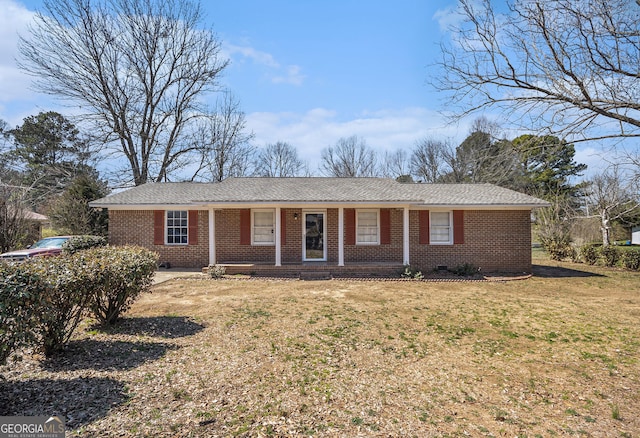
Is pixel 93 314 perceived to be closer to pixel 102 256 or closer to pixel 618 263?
pixel 102 256

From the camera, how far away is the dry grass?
312 centimetres

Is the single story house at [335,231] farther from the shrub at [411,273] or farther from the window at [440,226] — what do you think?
the shrub at [411,273]

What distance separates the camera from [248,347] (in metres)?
5.02

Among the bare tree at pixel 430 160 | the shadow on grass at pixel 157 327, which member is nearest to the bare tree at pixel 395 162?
the bare tree at pixel 430 160

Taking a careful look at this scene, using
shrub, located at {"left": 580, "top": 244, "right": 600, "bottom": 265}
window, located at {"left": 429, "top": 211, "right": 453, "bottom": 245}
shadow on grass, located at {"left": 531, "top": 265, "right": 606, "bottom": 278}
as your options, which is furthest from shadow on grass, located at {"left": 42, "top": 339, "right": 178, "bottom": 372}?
shrub, located at {"left": 580, "top": 244, "right": 600, "bottom": 265}

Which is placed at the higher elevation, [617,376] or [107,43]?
[107,43]

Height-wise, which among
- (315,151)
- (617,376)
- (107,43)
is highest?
(107,43)

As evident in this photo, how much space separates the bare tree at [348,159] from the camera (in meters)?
36.3

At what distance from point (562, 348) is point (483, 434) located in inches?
129

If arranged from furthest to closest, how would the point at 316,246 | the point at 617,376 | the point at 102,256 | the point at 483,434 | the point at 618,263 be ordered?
the point at 618,263 < the point at 316,246 < the point at 102,256 < the point at 617,376 < the point at 483,434

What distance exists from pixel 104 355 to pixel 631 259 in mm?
19588

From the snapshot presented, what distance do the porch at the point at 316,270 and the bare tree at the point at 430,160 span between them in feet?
84.7

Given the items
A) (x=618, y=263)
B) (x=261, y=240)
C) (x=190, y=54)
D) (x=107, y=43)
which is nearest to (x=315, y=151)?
(x=190, y=54)

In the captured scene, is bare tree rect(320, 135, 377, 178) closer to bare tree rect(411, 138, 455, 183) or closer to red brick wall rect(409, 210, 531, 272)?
bare tree rect(411, 138, 455, 183)
